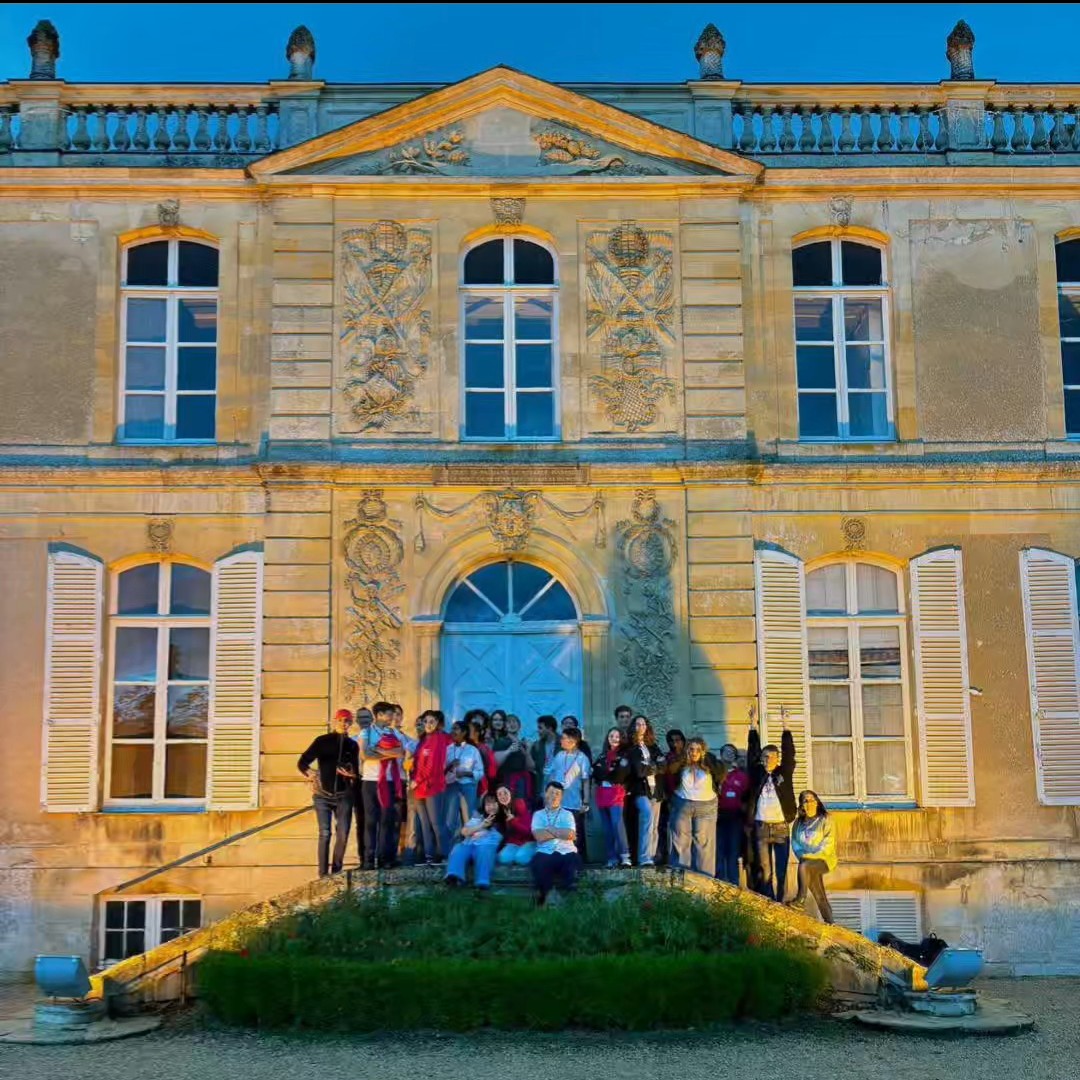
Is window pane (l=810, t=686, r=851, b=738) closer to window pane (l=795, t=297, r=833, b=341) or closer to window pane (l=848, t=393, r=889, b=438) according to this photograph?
window pane (l=848, t=393, r=889, b=438)

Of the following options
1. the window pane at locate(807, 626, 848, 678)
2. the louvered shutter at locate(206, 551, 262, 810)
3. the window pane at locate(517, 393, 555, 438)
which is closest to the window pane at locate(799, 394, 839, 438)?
the window pane at locate(807, 626, 848, 678)

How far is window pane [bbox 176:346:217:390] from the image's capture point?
16.6m

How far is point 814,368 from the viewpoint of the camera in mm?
16812

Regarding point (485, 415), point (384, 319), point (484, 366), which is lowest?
point (485, 415)

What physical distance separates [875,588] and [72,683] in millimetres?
7623

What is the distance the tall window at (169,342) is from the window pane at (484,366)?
2.47m

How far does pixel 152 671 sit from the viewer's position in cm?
1609

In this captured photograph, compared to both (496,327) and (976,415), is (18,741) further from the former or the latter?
(976,415)

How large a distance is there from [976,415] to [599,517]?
3816 millimetres

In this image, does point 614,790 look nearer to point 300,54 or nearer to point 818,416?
point 818,416

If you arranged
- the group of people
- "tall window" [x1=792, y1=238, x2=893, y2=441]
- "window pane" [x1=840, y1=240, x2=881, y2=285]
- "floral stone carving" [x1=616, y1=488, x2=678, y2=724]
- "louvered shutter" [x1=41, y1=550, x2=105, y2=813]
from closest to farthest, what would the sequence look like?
the group of people < "louvered shutter" [x1=41, y1=550, x2=105, y2=813] < "floral stone carving" [x1=616, y1=488, x2=678, y2=724] < "tall window" [x1=792, y1=238, x2=893, y2=441] < "window pane" [x1=840, y1=240, x2=881, y2=285]

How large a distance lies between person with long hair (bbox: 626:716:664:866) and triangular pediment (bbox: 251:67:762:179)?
18.7 feet

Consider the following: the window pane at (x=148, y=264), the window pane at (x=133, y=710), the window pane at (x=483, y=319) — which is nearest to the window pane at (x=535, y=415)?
the window pane at (x=483, y=319)

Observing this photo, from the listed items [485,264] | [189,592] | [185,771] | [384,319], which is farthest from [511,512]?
[185,771]
